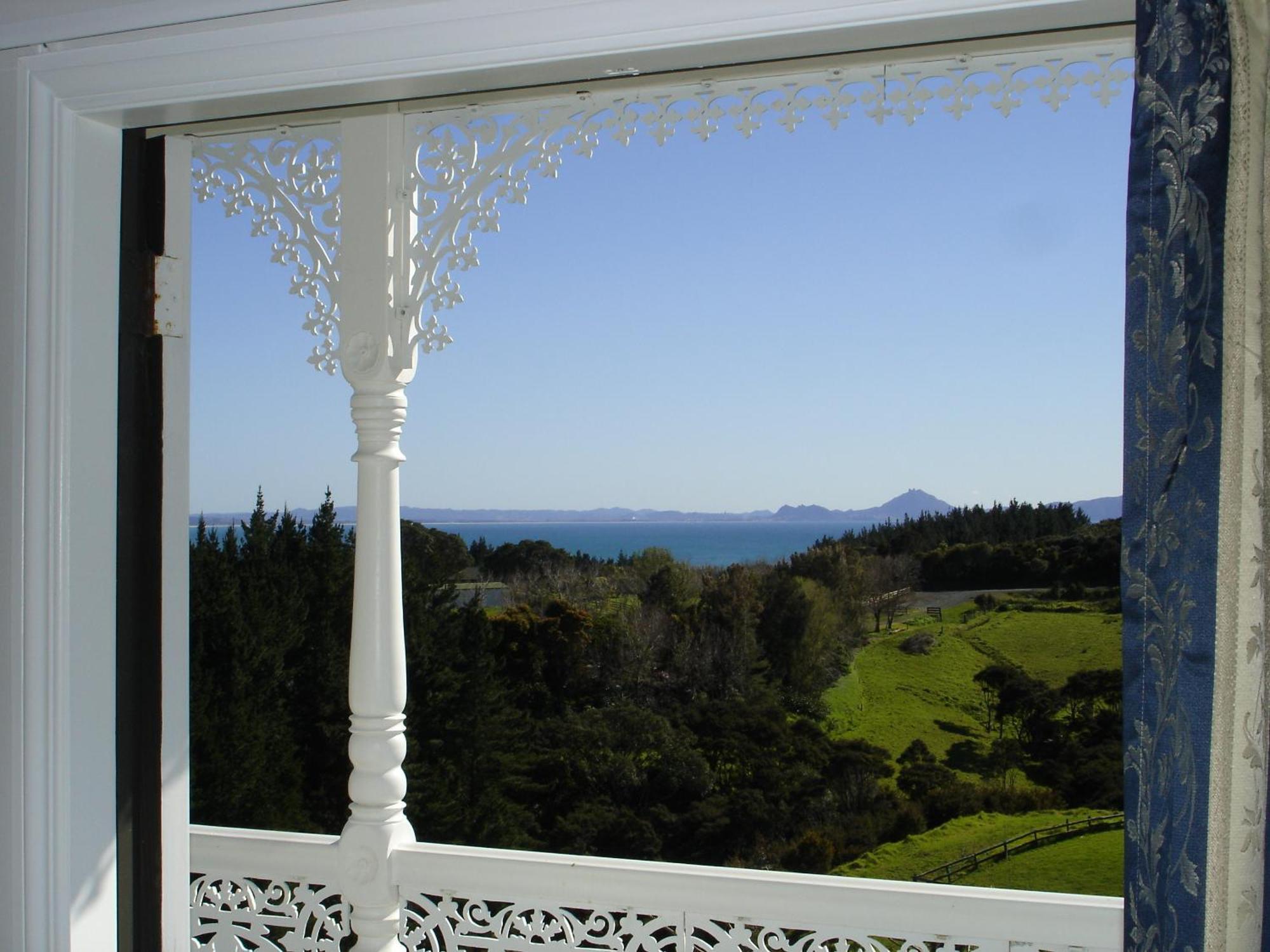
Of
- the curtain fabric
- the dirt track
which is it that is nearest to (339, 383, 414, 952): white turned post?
the curtain fabric

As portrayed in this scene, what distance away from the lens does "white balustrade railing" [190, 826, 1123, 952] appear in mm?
1959

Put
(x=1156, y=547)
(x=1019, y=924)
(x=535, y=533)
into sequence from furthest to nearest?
(x=535, y=533), (x=1019, y=924), (x=1156, y=547)

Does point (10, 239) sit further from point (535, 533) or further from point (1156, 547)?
point (535, 533)

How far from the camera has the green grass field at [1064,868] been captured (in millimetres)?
6523

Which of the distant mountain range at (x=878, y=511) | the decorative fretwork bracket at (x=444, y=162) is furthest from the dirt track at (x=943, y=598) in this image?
the decorative fretwork bracket at (x=444, y=162)

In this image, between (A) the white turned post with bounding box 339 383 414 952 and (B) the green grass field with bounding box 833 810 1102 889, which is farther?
(B) the green grass field with bounding box 833 810 1102 889

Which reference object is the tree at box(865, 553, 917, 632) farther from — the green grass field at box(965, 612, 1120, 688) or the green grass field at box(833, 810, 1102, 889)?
the green grass field at box(833, 810, 1102, 889)

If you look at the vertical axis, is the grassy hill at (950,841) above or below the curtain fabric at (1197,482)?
below

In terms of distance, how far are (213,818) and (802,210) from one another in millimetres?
5811

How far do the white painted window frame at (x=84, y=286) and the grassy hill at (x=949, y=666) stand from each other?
620 cm

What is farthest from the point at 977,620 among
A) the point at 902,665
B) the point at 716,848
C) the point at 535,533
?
the point at 535,533

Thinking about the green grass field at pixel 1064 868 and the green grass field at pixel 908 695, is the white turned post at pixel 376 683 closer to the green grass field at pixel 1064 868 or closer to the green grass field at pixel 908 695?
the green grass field at pixel 908 695

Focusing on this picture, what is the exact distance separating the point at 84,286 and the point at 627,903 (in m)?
1.58

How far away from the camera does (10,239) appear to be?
45.0 inches
